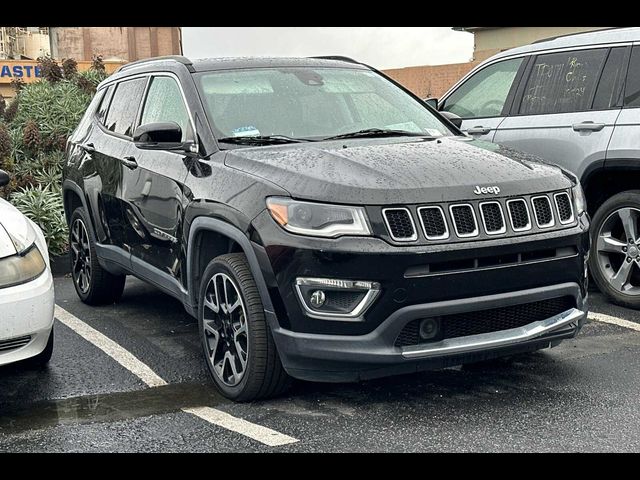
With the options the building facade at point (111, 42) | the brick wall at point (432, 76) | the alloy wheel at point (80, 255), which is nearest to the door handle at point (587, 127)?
the alloy wheel at point (80, 255)

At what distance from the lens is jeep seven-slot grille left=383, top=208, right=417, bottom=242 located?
4.00m

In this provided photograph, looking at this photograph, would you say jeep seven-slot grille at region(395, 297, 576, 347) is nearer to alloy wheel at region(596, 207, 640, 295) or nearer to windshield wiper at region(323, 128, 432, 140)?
windshield wiper at region(323, 128, 432, 140)

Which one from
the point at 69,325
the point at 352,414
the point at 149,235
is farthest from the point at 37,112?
the point at 352,414

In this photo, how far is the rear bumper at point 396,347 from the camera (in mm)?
4023

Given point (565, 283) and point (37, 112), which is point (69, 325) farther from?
point (37, 112)

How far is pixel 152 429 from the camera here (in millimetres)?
4199

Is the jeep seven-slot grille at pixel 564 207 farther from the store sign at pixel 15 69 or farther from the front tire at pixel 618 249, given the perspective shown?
the store sign at pixel 15 69

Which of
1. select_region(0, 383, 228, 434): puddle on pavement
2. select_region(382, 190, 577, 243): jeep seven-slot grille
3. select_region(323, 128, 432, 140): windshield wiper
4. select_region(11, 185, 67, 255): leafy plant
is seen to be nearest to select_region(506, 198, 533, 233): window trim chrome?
select_region(382, 190, 577, 243): jeep seven-slot grille

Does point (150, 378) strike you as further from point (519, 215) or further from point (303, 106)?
point (519, 215)

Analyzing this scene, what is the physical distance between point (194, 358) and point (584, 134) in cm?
330

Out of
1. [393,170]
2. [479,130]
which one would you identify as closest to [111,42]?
[479,130]

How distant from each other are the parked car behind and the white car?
3.91 metres

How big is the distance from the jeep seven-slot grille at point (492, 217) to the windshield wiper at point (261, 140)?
1.25 m

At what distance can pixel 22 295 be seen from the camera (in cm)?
449
